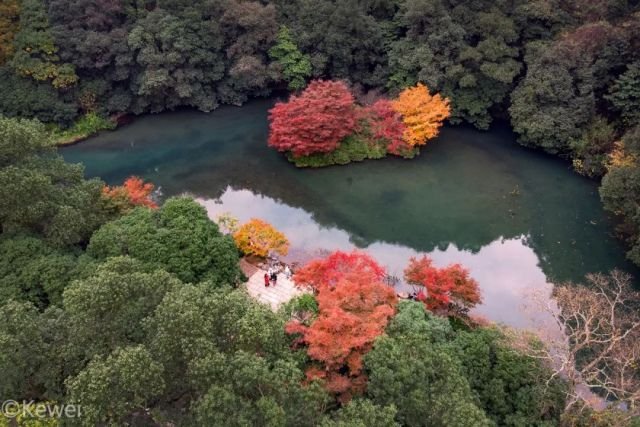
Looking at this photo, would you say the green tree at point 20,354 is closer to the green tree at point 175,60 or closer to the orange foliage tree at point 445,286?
the orange foliage tree at point 445,286

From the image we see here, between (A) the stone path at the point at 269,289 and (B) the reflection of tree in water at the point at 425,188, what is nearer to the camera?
(A) the stone path at the point at 269,289

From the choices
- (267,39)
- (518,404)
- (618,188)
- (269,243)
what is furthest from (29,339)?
(267,39)

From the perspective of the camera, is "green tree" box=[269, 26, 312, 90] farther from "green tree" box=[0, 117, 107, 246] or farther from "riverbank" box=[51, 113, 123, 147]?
"green tree" box=[0, 117, 107, 246]

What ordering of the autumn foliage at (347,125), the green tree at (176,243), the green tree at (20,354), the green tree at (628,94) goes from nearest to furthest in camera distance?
the green tree at (20,354), the green tree at (176,243), the green tree at (628,94), the autumn foliage at (347,125)

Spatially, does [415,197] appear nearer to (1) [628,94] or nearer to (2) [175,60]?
(1) [628,94]

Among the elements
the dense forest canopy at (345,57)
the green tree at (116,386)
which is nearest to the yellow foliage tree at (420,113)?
the dense forest canopy at (345,57)

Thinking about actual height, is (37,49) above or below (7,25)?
below

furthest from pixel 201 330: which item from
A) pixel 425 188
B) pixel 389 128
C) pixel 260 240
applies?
pixel 389 128
